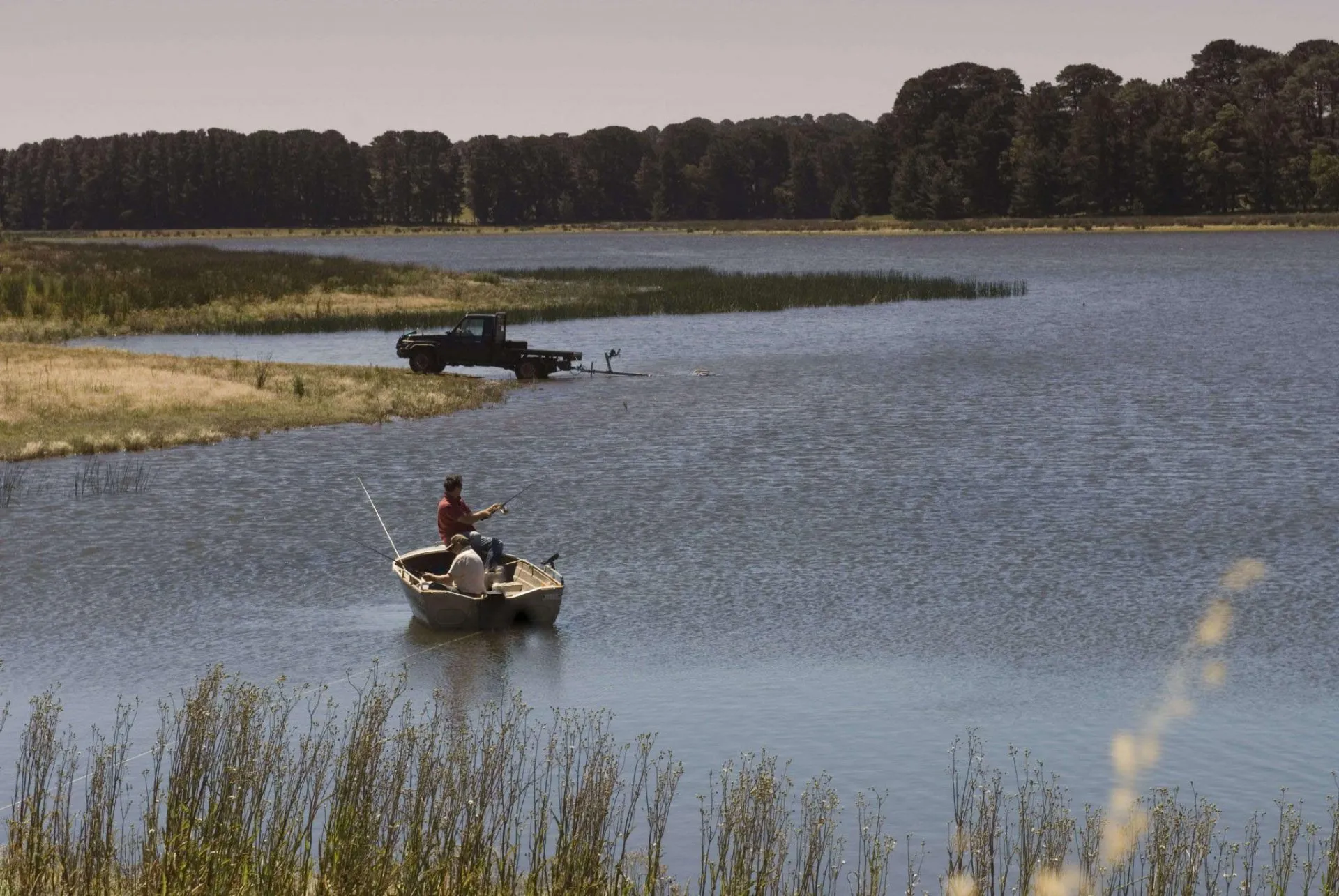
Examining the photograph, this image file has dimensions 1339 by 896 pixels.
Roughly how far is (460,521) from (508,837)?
991cm

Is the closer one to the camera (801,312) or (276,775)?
(276,775)

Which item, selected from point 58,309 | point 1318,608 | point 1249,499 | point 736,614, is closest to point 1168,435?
point 1249,499

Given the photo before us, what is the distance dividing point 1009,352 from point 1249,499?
35810 mm

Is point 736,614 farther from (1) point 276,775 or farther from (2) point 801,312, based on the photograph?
(2) point 801,312

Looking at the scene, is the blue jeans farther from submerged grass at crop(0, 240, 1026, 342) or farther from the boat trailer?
submerged grass at crop(0, 240, 1026, 342)

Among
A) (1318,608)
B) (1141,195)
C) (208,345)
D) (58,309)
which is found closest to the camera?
(1318,608)

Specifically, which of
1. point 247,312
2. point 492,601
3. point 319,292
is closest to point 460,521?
point 492,601

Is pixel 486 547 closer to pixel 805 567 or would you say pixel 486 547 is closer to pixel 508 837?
pixel 805 567

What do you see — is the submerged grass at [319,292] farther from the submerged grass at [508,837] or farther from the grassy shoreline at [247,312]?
the submerged grass at [508,837]

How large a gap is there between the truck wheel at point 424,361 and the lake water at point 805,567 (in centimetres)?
399

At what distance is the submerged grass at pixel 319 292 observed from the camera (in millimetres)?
73438

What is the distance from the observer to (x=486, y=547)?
80.2ft

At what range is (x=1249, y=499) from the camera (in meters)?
34.8

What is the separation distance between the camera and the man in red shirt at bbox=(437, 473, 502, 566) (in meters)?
24.5
